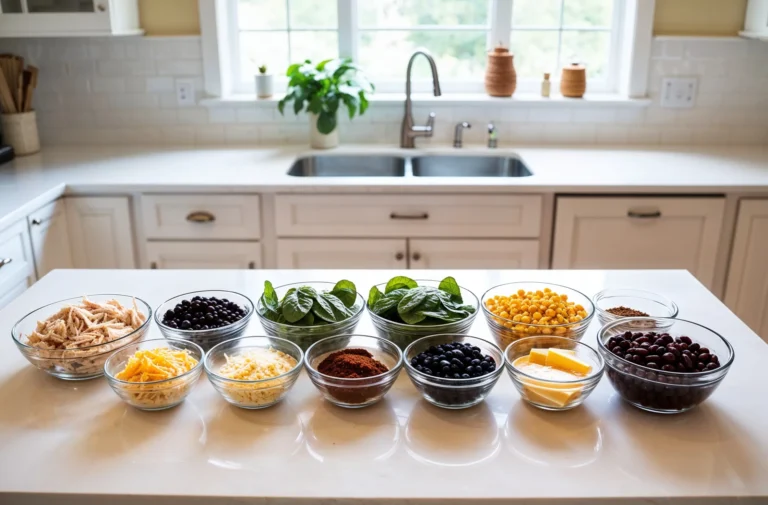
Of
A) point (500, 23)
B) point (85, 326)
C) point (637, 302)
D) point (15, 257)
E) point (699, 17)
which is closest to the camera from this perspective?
point (85, 326)

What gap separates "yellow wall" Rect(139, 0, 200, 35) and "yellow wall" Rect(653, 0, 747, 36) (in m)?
2.10

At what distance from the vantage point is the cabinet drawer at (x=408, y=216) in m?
2.65

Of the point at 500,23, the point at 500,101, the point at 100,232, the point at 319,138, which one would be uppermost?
the point at 500,23

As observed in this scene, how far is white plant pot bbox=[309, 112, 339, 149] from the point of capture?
316 cm

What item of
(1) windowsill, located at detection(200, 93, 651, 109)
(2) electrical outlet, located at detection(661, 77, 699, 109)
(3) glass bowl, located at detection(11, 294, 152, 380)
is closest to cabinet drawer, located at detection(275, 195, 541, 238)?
(1) windowsill, located at detection(200, 93, 651, 109)

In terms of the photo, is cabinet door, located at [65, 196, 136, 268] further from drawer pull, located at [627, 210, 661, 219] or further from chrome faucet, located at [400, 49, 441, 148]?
drawer pull, located at [627, 210, 661, 219]

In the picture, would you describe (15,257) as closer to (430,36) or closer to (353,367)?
(353,367)

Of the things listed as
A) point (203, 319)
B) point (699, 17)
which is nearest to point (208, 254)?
point (203, 319)

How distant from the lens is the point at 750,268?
2.71 m

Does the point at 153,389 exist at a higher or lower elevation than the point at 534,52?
lower

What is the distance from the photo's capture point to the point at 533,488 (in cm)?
104

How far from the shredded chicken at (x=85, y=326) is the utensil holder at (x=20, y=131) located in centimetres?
203

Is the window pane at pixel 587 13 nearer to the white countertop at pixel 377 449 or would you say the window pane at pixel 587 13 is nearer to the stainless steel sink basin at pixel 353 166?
the stainless steel sink basin at pixel 353 166

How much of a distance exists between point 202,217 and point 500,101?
57.5 inches
